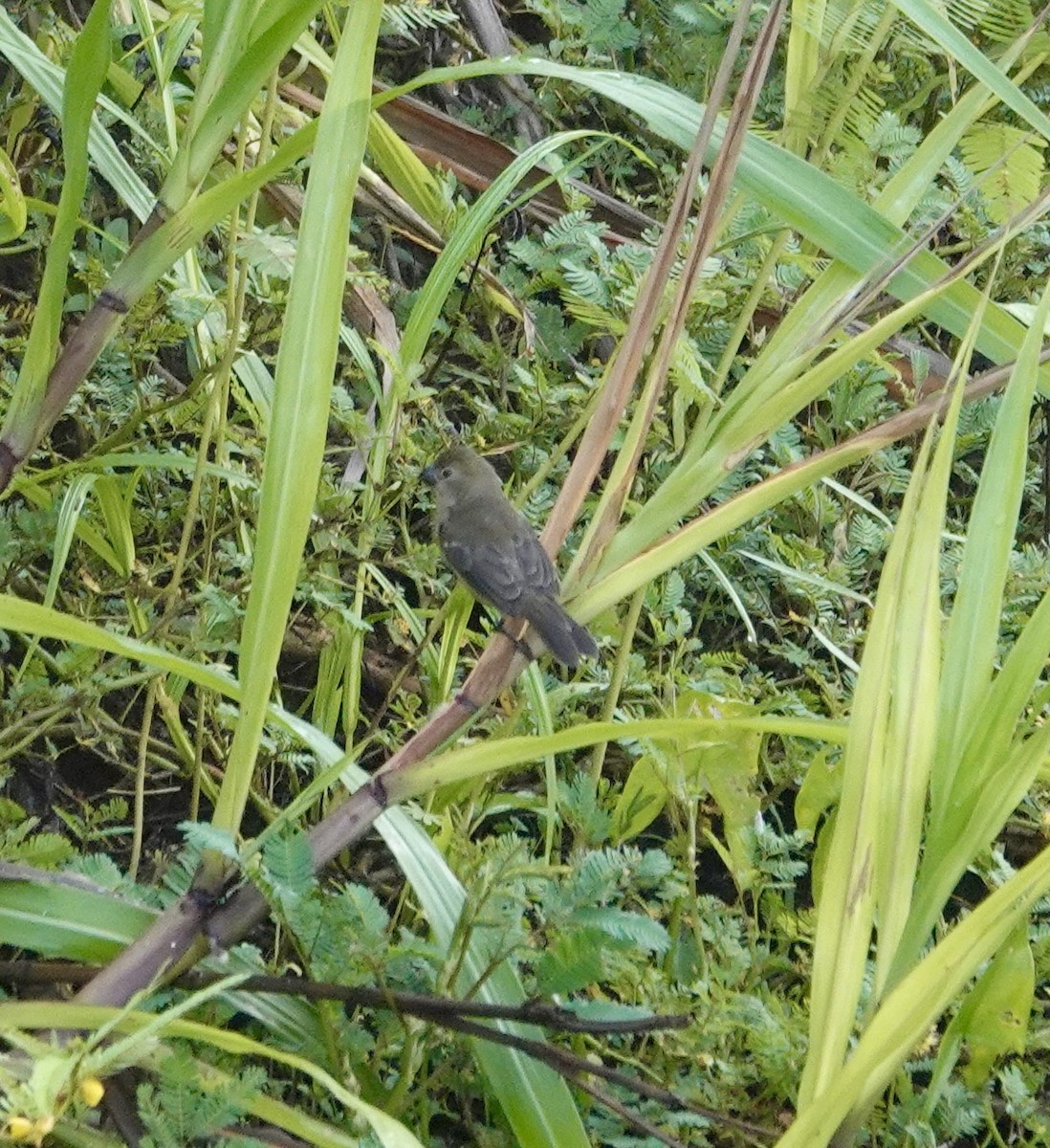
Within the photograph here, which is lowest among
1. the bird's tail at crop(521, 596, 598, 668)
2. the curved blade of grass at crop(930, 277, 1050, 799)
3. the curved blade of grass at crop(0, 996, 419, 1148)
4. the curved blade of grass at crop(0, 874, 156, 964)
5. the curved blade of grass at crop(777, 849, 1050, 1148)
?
the curved blade of grass at crop(0, 874, 156, 964)

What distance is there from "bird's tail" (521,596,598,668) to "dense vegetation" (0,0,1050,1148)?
0.07m

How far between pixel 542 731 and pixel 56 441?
137cm

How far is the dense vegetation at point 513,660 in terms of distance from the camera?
1.34 metres

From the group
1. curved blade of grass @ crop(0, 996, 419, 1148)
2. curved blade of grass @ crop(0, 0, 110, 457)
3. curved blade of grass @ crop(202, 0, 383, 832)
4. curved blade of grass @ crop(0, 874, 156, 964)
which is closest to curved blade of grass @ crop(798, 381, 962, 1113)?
curved blade of grass @ crop(0, 996, 419, 1148)

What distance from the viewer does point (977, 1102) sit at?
72.8 inches

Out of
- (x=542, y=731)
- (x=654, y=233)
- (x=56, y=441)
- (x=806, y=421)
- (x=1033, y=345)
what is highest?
(x=1033, y=345)

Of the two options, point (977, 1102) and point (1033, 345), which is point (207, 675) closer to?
point (1033, 345)

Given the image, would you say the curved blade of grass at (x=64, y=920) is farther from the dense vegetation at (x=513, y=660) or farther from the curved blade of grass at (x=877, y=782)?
the curved blade of grass at (x=877, y=782)

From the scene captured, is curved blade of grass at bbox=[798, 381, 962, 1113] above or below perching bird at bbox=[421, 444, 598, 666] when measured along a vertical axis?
above

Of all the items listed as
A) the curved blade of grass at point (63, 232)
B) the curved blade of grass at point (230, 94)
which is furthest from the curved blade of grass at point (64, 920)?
the curved blade of grass at point (230, 94)

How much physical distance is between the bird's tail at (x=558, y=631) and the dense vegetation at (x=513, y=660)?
69 millimetres

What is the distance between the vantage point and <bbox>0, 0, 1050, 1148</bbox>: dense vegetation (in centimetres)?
134

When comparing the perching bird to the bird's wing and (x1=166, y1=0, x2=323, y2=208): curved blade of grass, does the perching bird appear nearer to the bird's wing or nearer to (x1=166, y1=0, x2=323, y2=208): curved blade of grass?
the bird's wing

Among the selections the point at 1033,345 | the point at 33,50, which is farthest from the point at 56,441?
the point at 1033,345
